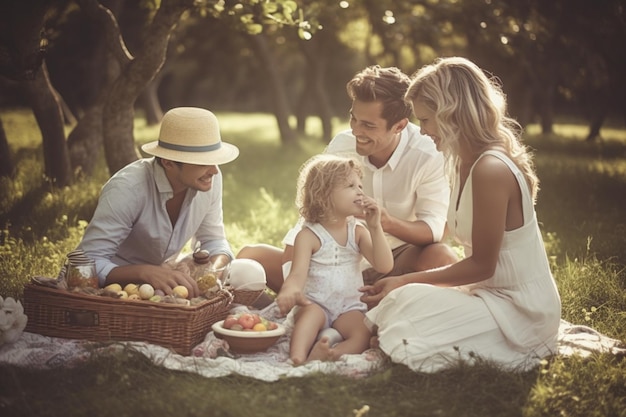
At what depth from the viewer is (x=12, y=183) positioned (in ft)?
29.4

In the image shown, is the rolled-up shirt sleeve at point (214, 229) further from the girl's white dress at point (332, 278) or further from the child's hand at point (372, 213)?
the child's hand at point (372, 213)

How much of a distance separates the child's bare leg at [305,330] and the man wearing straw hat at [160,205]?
27.4 inches

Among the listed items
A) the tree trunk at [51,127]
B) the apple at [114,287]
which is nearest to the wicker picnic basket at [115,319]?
the apple at [114,287]

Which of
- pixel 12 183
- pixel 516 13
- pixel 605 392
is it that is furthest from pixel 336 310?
pixel 516 13

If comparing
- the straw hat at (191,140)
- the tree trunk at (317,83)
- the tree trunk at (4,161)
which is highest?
the straw hat at (191,140)

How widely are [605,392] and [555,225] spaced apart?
16.4 ft

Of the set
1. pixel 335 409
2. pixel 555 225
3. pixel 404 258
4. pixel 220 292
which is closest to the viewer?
pixel 335 409

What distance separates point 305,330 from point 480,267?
1.15 meters

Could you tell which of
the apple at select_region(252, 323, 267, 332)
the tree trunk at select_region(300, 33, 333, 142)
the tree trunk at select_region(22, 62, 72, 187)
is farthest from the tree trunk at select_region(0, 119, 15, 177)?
the tree trunk at select_region(300, 33, 333, 142)

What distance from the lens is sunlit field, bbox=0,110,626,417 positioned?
3783mm

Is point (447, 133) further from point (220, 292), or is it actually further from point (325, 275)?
point (220, 292)

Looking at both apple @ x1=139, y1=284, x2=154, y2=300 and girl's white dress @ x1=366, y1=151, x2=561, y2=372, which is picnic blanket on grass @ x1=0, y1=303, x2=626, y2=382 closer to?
girl's white dress @ x1=366, y1=151, x2=561, y2=372

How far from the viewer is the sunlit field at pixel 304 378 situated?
149 inches

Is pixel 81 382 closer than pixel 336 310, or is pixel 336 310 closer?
pixel 81 382
